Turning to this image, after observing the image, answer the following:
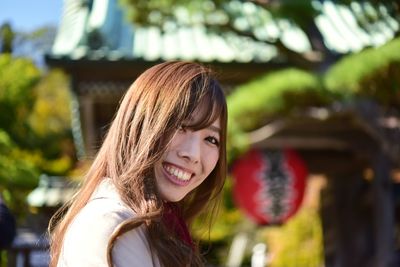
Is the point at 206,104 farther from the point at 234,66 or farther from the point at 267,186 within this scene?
the point at 267,186

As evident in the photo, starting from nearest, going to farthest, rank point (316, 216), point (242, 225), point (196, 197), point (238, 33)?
point (196, 197)
point (238, 33)
point (316, 216)
point (242, 225)

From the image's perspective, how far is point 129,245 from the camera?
1159 mm

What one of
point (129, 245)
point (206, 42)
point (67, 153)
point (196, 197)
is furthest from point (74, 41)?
point (67, 153)

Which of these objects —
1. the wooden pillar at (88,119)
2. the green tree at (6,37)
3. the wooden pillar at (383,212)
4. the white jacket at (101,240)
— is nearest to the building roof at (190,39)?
the wooden pillar at (88,119)

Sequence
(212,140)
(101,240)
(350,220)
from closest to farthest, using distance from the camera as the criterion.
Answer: (101,240)
(212,140)
(350,220)

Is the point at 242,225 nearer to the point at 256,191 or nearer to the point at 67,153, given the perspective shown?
the point at 67,153

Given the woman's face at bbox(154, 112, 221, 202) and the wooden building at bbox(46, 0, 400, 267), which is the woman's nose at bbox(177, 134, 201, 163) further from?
the wooden building at bbox(46, 0, 400, 267)

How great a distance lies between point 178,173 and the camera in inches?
51.6

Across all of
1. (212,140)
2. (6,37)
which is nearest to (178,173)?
(212,140)

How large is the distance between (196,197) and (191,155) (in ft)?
0.95

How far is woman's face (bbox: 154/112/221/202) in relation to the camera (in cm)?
129

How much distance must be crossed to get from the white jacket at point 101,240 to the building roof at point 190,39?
12.3 ft

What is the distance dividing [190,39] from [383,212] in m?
2.25

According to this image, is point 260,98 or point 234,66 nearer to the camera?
point 260,98
